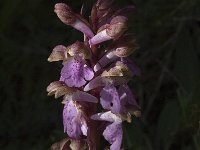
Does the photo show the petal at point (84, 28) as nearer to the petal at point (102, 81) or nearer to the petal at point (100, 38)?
the petal at point (100, 38)

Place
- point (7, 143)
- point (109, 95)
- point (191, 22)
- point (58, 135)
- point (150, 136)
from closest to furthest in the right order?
point (109, 95), point (58, 135), point (150, 136), point (7, 143), point (191, 22)

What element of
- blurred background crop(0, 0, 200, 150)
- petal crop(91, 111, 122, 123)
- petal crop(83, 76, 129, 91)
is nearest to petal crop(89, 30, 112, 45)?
petal crop(83, 76, 129, 91)

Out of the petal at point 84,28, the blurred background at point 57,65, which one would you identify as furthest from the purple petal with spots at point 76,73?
the blurred background at point 57,65

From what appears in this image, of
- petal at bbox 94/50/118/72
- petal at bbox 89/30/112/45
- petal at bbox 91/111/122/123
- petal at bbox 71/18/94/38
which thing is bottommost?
petal at bbox 91/111/122/123

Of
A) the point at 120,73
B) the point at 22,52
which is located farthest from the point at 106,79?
the point at 22,52

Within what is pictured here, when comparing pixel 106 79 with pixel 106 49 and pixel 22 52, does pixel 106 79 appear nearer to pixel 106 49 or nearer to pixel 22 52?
pixel 106 49

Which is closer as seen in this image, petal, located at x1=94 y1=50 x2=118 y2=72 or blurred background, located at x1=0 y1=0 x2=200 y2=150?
petal, located at x1=94 y1=50 x2=118 y2=72

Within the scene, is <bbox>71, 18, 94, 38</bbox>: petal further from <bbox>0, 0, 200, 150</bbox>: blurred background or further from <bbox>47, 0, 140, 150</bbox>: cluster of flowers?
<bbox>0, 0, 200, 150</bbox>: blurred background
